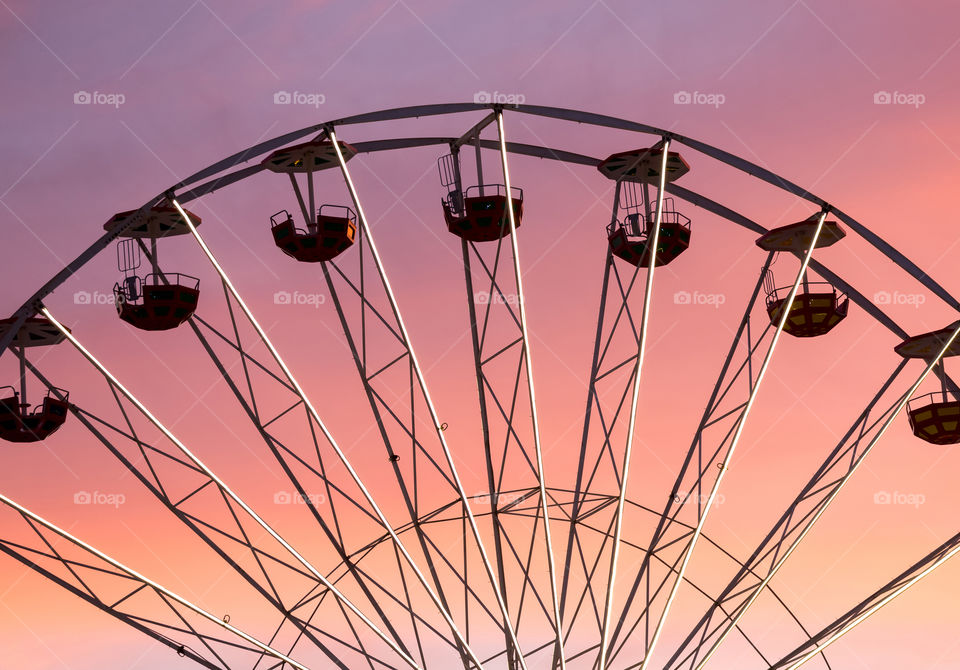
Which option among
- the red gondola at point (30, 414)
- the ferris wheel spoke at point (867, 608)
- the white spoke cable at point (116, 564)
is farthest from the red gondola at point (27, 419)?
the ferris wheel spoke at point (867, 608)

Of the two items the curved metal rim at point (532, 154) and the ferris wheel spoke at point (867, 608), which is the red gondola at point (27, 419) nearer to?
the curved metal rim at point (532, 154)

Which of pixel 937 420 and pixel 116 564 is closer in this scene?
pixel 116 564

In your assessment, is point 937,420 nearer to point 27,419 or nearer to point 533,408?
point 533,408

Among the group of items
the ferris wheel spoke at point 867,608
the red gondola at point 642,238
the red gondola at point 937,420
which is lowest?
the ferris wheel spoke at point 867,608

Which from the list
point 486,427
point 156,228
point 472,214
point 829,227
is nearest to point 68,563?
point 156,228

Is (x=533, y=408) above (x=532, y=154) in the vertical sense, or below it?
below

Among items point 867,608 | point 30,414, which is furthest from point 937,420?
point 30,414

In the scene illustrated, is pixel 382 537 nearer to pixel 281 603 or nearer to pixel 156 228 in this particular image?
pixel 281 603

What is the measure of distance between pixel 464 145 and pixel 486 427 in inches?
298

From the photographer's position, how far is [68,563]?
31.3m

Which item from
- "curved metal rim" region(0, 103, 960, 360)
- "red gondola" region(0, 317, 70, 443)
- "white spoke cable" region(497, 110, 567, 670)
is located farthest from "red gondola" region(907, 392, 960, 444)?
"red gondola" region(0, 317, 70, 443)

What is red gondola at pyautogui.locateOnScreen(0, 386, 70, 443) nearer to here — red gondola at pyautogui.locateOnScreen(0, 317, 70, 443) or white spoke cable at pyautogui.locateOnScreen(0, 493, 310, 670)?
red gondola at pyautogui.locateOnScreen(0, 317, 70, 443)

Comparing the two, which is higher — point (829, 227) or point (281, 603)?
point (829, 227)

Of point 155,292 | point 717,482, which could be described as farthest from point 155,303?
point 717,482
